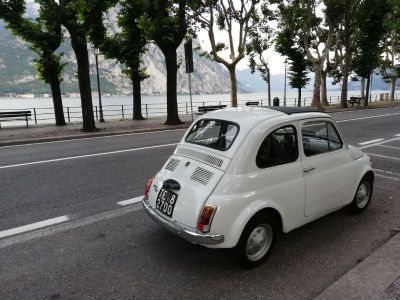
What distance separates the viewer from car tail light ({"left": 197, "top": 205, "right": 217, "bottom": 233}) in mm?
3494

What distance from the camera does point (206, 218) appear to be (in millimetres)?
3508

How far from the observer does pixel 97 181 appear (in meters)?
7.01

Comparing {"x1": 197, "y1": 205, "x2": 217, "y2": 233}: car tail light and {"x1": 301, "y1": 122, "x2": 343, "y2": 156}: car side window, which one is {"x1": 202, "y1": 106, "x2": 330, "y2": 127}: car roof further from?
{"x1": 197, "y1": 205, "x2": 217, "y2": 233}: car tail light

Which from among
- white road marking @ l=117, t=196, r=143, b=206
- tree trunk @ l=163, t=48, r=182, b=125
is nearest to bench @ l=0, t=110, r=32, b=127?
tree trunk @ l=163, t=48, r=182, b=125

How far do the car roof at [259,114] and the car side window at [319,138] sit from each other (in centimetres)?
15

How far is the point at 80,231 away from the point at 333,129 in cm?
376

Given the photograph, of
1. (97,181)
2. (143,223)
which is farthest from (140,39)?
(143,223)

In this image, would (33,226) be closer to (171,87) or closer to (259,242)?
(259,242)

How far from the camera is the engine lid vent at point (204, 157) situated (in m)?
3.89

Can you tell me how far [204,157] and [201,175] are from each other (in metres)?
0.31

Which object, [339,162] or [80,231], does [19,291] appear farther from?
[339,162]

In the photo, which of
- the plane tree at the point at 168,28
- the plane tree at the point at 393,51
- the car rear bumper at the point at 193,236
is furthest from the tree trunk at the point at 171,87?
the plane tree at the point at 393,51

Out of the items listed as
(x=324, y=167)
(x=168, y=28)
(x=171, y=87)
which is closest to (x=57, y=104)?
(x=171, y=87)

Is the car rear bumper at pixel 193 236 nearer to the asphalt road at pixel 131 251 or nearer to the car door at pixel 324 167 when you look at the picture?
the asphalt road at pixel 131 251
